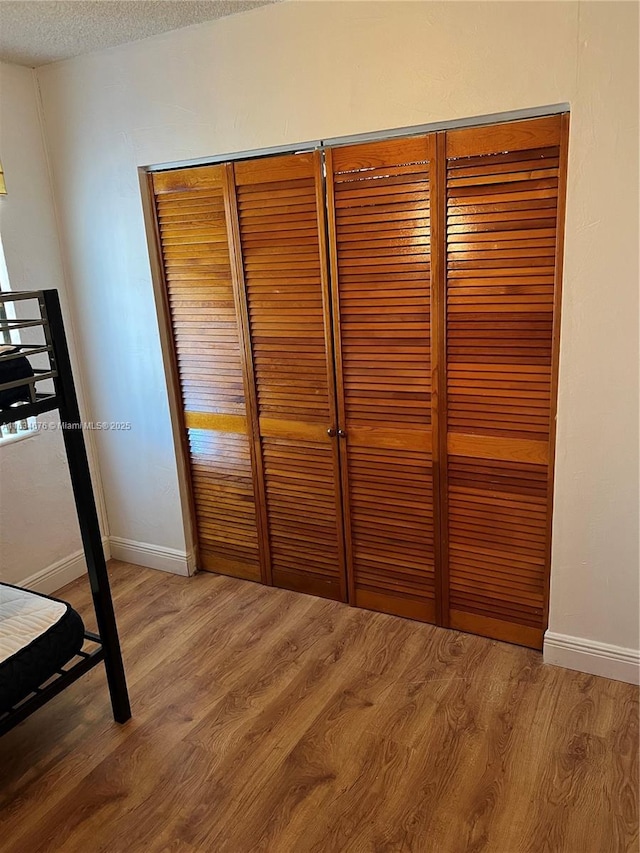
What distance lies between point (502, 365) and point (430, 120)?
0.82 metres

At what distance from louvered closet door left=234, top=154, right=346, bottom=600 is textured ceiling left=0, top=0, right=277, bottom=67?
517mm

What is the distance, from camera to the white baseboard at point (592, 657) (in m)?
2.23

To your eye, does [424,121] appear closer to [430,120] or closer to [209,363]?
[430,120]

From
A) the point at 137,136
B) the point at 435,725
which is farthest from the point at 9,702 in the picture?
the point at 137,136

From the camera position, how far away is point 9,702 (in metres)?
1.83

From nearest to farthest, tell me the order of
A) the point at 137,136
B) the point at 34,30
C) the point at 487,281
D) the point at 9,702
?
the point at 9,702 < the point at 487,281 < the point at 34,30 < the point at 137,136

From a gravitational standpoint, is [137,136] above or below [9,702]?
above

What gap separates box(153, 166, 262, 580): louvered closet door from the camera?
Answer: 269 centimetres

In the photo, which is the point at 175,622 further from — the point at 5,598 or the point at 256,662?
the point at 5,598

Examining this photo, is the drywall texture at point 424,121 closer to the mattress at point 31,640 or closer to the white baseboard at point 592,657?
the white baseboard at point 592,657

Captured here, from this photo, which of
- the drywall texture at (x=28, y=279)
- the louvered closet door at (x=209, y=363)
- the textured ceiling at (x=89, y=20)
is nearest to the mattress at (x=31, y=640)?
the drywall texture at (x=28, y=279)

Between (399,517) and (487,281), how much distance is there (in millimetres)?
965

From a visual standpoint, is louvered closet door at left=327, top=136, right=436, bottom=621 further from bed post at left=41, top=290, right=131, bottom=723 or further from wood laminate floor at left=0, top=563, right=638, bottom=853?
bed post at left=41, top=290, right=131, bottom=723

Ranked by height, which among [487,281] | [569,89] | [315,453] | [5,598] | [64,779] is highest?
[569,89]
